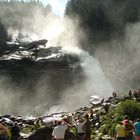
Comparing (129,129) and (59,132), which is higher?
(129,129)

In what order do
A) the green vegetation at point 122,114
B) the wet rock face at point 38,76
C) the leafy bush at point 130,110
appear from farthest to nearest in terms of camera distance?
the wet rock face at point 38,76 → the leafy bush at point 130,110 → the green vegetation at point 122,114

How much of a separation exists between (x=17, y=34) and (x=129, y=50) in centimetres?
4479

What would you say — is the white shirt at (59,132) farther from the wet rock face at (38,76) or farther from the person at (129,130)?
the wet rock face at (38,76)

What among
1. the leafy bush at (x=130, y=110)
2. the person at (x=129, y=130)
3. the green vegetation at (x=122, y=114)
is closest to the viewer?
the person at (x=129, y=130)

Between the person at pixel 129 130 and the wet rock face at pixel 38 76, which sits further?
the wet rock face at pixel 38 76

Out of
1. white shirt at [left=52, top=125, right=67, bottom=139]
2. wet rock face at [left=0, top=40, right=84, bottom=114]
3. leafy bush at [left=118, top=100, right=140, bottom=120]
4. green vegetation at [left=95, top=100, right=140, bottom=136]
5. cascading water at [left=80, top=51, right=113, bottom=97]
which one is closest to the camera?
white shirt at [left=52, top=125, right=67, bottom=139]

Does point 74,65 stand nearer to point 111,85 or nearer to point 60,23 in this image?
point 111,85

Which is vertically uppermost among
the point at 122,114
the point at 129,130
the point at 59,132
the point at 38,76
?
the point at 38,76

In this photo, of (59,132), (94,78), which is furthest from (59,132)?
(94,78)

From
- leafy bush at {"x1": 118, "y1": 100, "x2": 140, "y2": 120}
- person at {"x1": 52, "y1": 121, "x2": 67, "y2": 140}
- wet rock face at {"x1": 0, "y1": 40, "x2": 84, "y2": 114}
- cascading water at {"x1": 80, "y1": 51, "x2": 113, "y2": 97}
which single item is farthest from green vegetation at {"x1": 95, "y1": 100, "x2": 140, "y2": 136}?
wet rock face at {"x1": 0, "y1": 40, "x2": 84, "y2": 114}

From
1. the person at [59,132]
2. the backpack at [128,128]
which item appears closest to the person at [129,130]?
the backpack at [128,128]

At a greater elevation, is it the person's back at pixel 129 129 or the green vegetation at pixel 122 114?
the green vegetation at pixel 122 114

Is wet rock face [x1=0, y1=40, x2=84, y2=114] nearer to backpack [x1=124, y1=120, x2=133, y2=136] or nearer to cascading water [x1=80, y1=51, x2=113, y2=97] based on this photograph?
cascading water [x1=80, y1=51, x2=113, y2=97]

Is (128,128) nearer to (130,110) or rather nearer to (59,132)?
(59,132)
